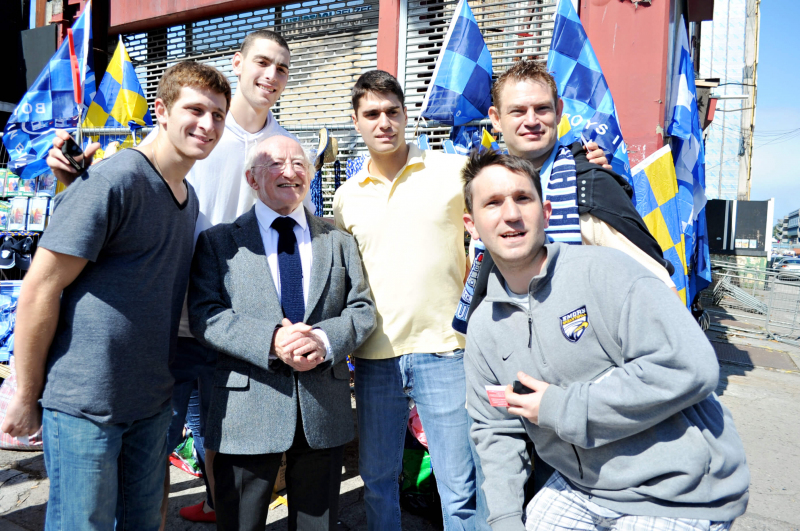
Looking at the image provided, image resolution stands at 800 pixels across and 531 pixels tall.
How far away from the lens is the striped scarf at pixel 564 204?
6.56 feet

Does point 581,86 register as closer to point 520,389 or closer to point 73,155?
point 520,389

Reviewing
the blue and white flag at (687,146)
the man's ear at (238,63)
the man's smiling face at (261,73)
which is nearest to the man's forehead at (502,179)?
the man's smiling face at (261,73)

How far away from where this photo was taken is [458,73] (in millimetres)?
4555

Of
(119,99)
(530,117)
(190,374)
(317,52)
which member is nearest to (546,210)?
(530,117)

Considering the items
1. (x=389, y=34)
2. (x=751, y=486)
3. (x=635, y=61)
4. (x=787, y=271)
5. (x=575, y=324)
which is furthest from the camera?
(x=787, y=271)

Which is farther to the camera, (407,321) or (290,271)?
(407,321)

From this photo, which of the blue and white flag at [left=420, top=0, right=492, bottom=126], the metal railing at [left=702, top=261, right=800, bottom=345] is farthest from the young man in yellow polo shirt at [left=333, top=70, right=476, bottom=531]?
the metal railing at [left=702, top=261, right=800, bottom=345]

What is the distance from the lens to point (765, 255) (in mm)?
13195

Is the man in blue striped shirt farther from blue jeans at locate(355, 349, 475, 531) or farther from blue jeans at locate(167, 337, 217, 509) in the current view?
blue jeans at locate(167, 337, 217, 509)

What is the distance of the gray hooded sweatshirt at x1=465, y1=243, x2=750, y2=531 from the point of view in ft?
4.79

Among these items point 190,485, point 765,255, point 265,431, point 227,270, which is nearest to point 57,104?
point 190,485

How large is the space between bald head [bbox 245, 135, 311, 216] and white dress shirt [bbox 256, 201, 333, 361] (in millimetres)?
35

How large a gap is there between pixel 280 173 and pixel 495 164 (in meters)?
0.89

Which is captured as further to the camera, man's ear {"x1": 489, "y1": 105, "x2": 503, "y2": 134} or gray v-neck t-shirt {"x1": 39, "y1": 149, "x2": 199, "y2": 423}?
man's ear {"x1": 489, "y1": 105, "x2": 503, "y2": 134}
